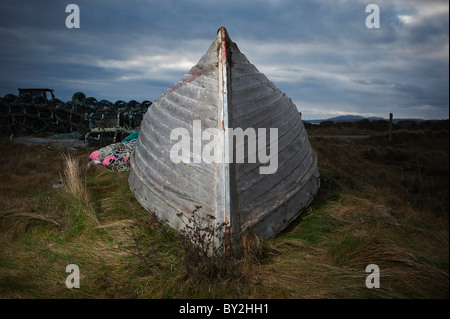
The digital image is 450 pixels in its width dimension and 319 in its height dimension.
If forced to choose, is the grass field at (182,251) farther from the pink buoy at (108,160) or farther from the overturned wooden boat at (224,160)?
the pink buoy at (108,160)

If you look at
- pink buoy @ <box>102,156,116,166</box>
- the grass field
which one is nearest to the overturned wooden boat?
the grass field

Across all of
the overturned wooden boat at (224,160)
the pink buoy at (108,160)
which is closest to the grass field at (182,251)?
the overturned wooden boat at (224,160)

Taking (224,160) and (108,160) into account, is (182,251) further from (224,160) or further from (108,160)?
(108,160)

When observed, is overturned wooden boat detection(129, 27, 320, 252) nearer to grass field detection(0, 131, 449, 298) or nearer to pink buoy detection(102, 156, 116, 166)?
grass field detection(0, 131, 449, 298)

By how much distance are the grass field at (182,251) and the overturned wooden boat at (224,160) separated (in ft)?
0.85

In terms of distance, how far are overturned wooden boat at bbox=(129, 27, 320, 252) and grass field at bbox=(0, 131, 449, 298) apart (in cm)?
26

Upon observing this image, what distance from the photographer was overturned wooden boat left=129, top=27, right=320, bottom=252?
314cm

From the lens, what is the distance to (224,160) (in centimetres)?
311

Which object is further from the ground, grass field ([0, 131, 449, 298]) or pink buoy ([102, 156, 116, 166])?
pink buoy ([102, 156, 116, 166])

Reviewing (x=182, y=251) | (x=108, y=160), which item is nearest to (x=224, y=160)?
(x=182, y=251)
